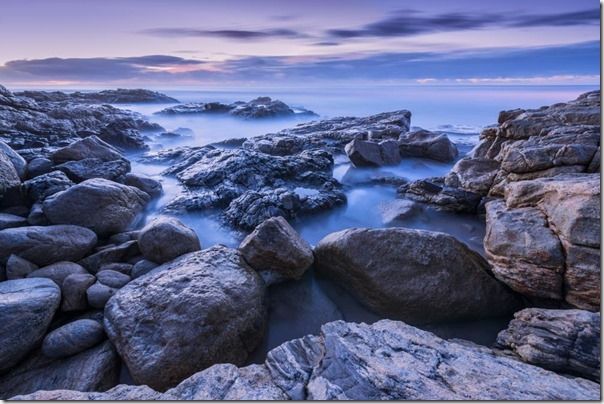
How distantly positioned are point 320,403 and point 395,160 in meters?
7.86

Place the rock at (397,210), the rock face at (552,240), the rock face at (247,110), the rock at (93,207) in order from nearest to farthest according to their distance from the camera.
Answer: the rock face at (552,240)
the rock at (93,207)
the rock at (397,210)
the rock face at (247,110)

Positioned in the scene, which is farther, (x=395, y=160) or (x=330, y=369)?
(x=395, y=160)

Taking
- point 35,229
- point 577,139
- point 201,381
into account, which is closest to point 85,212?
point 35,229

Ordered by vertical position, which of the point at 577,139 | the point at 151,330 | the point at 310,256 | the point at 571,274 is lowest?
the point at 151,330

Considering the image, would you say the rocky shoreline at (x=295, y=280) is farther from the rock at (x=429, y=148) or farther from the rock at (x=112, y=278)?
the rock at (x=429, y=148)

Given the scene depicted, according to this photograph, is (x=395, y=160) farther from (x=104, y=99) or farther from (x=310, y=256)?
(x=104, y=99)

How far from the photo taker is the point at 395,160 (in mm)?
9000

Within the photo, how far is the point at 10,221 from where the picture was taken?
4453 millimetres

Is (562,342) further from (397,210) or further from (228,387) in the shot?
(397,210)

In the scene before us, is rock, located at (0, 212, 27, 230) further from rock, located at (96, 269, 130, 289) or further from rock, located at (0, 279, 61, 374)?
rock, located at (96, 269, 130, 289)

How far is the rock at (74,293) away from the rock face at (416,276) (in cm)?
275

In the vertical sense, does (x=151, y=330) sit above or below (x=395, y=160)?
below

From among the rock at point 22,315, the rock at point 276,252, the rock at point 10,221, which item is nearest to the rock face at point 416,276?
the rock at point 276,252

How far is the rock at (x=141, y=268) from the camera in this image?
396 cm
